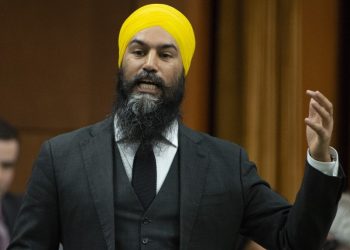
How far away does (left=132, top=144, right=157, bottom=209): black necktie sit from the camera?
6.86ft

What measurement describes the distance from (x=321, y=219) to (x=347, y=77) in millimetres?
1792

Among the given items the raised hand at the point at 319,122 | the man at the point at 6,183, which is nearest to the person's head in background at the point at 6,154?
the man at the point at 6,183

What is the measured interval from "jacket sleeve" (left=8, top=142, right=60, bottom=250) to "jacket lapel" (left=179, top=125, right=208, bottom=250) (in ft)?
0.96

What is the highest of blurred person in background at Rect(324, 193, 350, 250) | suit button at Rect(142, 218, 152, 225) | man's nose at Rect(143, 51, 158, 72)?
man's nose at Rect(143, 51, 158, 72)

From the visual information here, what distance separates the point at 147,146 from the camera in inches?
86.7

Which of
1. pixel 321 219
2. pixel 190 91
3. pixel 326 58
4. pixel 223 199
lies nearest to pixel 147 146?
pixel 223 199

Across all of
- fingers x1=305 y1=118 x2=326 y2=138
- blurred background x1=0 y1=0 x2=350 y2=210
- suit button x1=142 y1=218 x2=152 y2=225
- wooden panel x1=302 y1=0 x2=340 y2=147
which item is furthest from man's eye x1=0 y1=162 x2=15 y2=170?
fingers x1=305 y1=118 x2=326 y2=138

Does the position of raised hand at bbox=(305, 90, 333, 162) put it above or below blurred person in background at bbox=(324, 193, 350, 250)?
above

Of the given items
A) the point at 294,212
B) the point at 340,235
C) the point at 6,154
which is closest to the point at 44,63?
the point at 6,154

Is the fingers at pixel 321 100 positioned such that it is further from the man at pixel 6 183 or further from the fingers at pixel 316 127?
the man at pixel 6 183

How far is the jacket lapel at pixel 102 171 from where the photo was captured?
2.01 metres

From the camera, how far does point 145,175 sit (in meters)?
2.12

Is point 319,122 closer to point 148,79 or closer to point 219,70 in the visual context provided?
point 148,79

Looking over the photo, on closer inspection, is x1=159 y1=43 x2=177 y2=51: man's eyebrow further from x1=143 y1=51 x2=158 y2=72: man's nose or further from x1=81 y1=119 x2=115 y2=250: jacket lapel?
x1=81 y1=119 x2=115 y2=250: jacket lapel
